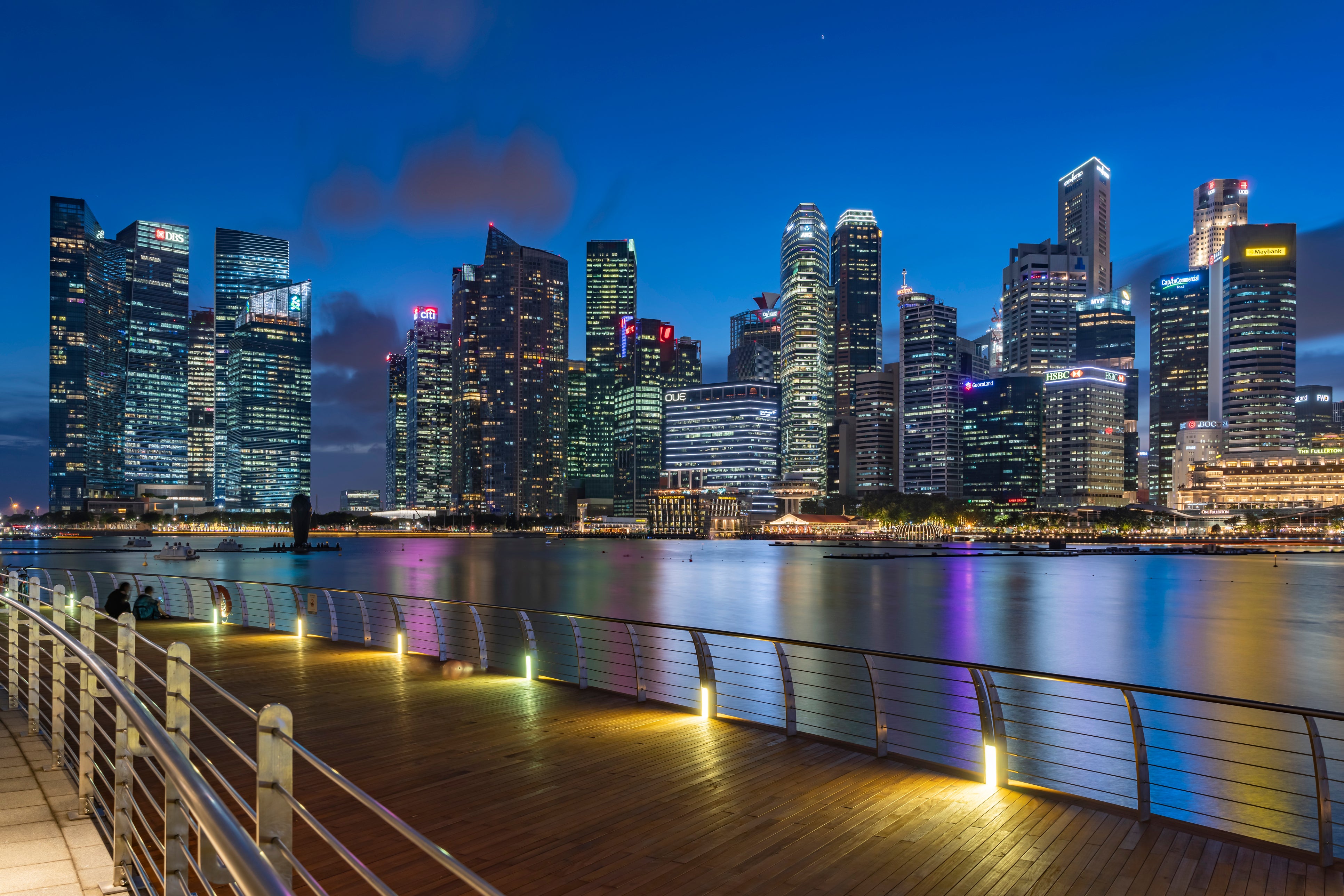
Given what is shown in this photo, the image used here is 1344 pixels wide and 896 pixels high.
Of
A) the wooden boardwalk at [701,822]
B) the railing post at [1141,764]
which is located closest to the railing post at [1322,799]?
the wooden boardwalk at [701,822]

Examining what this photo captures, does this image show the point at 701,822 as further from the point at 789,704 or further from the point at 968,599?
the point at 968,599

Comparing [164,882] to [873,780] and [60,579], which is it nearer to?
[873,780]

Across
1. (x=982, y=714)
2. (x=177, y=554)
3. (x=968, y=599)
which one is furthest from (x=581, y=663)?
(x=177, y=554)

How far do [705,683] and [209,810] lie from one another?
9145 mm

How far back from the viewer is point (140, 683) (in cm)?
Answer: 1309

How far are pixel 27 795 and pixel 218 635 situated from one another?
14.4 m

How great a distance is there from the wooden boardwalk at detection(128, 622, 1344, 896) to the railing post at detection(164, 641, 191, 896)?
2.23m

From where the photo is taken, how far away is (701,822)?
7.08 metres

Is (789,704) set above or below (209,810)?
below

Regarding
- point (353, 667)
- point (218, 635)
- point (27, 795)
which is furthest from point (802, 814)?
point (218, 635)

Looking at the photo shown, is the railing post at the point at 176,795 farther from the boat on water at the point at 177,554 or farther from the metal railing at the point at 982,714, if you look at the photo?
the boat on water at the point at 177,554

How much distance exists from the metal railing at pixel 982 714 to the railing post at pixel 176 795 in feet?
19.2

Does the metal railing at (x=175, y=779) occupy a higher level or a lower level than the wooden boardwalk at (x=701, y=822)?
higher

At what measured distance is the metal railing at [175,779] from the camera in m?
2.12
